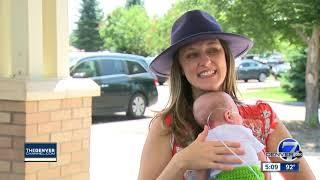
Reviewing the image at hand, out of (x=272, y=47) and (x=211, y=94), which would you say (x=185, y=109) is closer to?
(x=211, y=94)

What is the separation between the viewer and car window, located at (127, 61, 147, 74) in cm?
1438

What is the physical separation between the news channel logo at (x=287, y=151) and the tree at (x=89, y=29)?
6543 cm

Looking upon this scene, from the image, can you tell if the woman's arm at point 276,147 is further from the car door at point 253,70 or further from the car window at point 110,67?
the car door at point 253,70

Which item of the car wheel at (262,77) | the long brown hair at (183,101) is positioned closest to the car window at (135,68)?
the long brown hair at (183,101)

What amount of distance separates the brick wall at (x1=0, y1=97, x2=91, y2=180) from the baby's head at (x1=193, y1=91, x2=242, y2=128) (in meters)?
2.56

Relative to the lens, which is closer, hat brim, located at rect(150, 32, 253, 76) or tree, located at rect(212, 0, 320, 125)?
hat brim, located at rect(150, 32, 253, 76)

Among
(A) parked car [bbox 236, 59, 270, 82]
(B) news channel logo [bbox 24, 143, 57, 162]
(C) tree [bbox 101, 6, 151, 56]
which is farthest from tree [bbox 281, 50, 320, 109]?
(C) tree [bbox 101, 6, 151, 56]

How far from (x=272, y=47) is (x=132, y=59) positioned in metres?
3.56

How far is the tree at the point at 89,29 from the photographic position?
67.2 m

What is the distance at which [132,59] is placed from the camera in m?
14.5

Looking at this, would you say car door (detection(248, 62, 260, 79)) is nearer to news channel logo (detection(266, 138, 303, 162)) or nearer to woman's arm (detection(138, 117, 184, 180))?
news channel logo (detection(266, 138, 303, 162))

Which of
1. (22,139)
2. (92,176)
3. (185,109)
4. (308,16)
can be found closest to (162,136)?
(185,109)

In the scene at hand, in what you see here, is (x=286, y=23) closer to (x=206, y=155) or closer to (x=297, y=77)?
(x=297, y=77)

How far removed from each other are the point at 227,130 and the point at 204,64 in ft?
0.96
